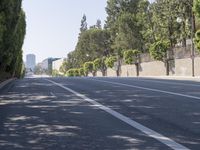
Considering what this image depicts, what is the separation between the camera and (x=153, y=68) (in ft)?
254

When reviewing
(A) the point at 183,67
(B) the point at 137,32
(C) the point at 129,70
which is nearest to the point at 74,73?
(C) the point at 129,70

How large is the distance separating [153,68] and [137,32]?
50.9 feet

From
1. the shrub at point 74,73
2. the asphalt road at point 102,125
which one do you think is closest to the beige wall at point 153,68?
the shrub at point 74,73

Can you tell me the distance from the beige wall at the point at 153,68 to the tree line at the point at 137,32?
5.21ft

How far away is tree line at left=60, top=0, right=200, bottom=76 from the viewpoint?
65.4 meters

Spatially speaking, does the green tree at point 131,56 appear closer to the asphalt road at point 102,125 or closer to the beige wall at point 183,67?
the beige wall at point 183,67

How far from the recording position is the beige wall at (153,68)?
243ft

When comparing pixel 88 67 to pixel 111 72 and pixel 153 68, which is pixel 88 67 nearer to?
pixel 111 72

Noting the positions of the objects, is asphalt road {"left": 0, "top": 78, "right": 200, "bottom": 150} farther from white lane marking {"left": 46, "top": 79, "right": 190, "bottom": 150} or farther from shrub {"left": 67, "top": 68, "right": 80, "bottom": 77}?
shrub {"left": 67, "top": 68, "right": 80, "bottom": 77}

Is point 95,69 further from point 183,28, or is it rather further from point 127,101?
point 127,101

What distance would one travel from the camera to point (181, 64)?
64.7 m

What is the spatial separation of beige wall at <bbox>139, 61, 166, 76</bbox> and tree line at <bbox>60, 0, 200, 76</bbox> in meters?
1.59

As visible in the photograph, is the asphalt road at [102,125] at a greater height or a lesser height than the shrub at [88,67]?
lesser

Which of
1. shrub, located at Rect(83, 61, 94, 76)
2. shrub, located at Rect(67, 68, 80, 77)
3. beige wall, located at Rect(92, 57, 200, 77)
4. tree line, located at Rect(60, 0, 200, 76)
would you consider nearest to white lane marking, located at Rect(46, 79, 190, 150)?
tree line, located at Rect(60, 0, 200, 76)
